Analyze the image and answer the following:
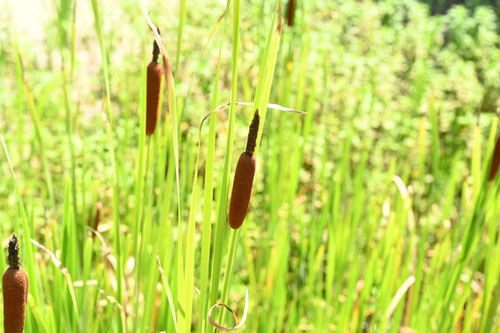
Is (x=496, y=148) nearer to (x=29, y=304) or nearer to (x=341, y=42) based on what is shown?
(x=29, y=304)

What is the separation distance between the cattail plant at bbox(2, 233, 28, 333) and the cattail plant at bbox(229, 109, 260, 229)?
0.29m

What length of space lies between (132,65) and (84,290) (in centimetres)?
214

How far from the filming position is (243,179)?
739 millimetres

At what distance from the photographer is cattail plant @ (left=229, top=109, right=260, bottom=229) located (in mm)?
727

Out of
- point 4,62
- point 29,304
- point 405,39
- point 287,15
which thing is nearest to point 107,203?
point 4,62

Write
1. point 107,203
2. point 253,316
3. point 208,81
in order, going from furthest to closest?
point 208,81, point 107,203, point 253,316

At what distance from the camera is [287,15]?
5.09 feet

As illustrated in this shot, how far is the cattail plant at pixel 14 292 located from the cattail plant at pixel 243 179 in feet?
0.94

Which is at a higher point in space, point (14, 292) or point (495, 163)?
point (495, 163)

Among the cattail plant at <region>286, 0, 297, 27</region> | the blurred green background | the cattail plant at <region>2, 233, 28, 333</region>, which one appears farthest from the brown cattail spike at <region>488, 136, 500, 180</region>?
the cattail plant at <region>2, 233, 28, 333</region>

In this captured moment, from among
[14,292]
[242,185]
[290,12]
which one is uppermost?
[290,12]

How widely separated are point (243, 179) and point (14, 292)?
333mm

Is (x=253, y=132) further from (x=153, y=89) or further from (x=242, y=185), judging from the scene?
(x=153, y=89)

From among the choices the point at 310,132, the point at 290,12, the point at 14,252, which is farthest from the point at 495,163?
the point at 310,132
